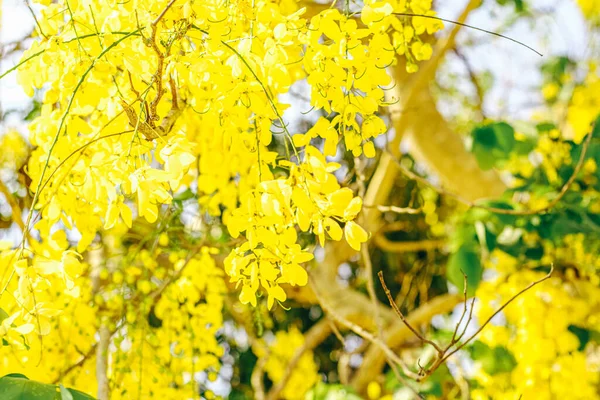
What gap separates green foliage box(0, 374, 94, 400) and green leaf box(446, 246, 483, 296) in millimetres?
1131

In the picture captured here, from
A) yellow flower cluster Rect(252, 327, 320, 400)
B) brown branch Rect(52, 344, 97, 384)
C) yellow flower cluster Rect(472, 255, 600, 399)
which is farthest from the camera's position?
yellow flower cluster Rect(252, 327, 320, 400)

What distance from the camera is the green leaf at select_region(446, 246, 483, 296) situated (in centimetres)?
186

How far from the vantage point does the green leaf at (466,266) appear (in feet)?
6.09

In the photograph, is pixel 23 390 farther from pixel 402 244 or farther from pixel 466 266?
pixel 402 244

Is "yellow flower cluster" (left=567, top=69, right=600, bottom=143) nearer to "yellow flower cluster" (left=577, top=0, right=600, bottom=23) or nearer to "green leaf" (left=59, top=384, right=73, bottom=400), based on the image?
"yellow flower cluster" (left=577, top=0, right=600, bottom=23)

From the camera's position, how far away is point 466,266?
1859mm

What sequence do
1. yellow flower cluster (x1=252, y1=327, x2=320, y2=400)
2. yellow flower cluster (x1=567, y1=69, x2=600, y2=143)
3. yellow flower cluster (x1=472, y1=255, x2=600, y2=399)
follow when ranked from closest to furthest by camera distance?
yellow flower cluster (x1=472, y1=255, x2=600, y2=399) < yellow flower cluster (x1=252, y1=327, x2=320, y2=400) < yellow flower cluster (x1=567, y1=69, x2=600, y2=143)

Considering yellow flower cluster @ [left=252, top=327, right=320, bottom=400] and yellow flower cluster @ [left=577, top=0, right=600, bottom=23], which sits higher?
yellow flower cluster @ [left=577, top=0, right=600, bottom=23]

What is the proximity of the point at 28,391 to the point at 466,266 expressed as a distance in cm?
120

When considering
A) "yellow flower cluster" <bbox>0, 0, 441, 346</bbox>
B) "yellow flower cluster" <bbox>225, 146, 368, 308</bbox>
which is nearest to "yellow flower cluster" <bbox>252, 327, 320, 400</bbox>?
"yellow flower cluster" <bbox>0, 0, 441, 346</bbox>

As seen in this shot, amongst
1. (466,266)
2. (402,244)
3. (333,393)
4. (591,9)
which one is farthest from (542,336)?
(591,9)

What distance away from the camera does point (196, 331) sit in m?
1.48

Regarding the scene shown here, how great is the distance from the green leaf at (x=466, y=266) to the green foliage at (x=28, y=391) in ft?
3.71

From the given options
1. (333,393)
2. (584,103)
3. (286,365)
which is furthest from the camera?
(584,103)
